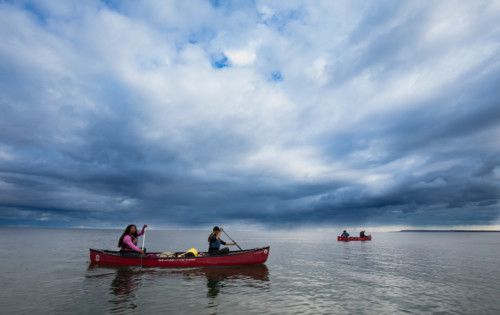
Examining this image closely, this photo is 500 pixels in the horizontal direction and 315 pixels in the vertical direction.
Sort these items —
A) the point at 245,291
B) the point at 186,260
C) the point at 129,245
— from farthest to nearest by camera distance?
the point at 129,245 < the point at 186,260 < the point at 245,291

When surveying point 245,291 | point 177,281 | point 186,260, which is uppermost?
point 186,260

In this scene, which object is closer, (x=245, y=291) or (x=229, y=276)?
(x=245, y=291)

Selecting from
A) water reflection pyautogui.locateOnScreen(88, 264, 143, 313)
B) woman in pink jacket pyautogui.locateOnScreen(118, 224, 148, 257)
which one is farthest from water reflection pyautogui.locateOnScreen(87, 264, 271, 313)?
woman in pink jacket pyautogui.locateOnScreen(118, 224, 148, 257)

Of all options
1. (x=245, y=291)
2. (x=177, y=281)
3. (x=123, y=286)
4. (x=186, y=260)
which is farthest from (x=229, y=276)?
(x=123, y=286)

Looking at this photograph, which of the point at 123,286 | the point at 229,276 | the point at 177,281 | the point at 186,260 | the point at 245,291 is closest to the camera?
the point at 245,291

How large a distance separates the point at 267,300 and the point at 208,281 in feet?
21.6

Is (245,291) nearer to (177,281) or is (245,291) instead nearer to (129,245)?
(177,281)

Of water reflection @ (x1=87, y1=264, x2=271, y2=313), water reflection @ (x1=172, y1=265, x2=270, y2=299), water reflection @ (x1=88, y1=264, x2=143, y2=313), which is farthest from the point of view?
water reflection @ (x1=172, y1=265, x2=270, y2=299)

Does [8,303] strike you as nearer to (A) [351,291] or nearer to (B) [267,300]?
(B) [267,300]

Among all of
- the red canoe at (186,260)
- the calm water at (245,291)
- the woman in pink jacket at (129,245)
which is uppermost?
the woman in pink jacket at (129,245)

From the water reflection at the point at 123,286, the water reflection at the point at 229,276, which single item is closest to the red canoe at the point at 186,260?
the water reflection at the point at 229,276

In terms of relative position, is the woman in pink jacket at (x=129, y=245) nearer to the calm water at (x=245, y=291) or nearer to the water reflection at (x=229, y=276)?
the calm water at (x=245, y=291)

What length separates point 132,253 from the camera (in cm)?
2500

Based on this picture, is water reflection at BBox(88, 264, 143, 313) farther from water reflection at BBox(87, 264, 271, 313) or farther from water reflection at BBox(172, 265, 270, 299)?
water reflection at BBox(172, 265, 270, 299)
